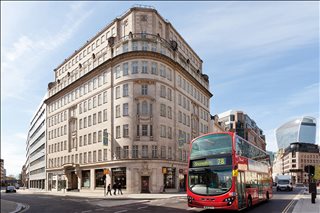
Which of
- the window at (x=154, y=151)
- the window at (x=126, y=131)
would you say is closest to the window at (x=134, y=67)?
the window at (x=126, y=131)

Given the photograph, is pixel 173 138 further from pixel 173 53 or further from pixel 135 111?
pixel 173 53

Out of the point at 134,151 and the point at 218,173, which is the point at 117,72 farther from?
the point at 218,173

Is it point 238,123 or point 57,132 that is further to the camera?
point 238,123

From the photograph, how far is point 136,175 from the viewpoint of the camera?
167ft

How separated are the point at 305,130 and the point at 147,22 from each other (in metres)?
121

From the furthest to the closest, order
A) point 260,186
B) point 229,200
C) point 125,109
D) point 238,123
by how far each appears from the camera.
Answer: point 238,123, point 125,109, point 260,186, point 229,200

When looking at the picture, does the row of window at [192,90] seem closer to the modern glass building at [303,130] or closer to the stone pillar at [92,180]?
the stone pillar at [92,180]

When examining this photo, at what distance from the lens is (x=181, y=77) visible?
63031mm

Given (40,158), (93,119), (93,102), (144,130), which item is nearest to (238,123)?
(40,158)

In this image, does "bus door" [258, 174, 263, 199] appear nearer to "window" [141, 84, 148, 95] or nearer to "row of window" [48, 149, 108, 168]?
"window" [141, 84, 148, 95]

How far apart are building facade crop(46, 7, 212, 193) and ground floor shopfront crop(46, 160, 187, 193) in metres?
0.14

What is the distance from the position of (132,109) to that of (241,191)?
3506 centimetres

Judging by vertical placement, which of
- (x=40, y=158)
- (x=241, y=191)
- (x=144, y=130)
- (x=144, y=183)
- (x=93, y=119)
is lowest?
(x=144, y=183)

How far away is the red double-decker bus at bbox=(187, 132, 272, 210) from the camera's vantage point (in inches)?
710
